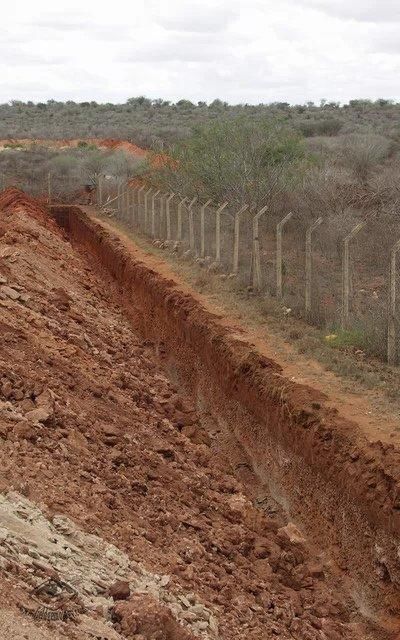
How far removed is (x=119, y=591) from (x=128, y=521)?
2159mm

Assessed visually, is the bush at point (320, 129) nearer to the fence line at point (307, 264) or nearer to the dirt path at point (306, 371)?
the fence line at point (307, 264)

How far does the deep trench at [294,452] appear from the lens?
981cm

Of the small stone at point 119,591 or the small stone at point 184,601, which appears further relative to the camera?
the small stone at point 184,601

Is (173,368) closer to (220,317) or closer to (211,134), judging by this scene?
(220,317)

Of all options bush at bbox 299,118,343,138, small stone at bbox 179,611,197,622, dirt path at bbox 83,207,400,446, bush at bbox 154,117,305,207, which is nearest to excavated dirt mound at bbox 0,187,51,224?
bush at bbox 154,117,305,207

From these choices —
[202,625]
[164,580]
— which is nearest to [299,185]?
[164,580]

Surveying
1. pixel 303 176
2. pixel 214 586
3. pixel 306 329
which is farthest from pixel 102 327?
pixel 303 176

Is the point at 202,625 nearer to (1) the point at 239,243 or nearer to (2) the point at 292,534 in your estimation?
(2) the point at 292,534

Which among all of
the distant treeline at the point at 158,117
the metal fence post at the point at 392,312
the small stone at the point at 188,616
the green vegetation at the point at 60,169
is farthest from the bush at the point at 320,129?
the small stone at the point at 188,616

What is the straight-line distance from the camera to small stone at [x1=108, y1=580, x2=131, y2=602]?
6.96m

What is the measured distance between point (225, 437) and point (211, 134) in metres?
18.6

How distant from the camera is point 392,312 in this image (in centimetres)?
1345

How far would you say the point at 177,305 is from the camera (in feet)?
62.4

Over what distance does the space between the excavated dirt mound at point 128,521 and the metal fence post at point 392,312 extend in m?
2.75
